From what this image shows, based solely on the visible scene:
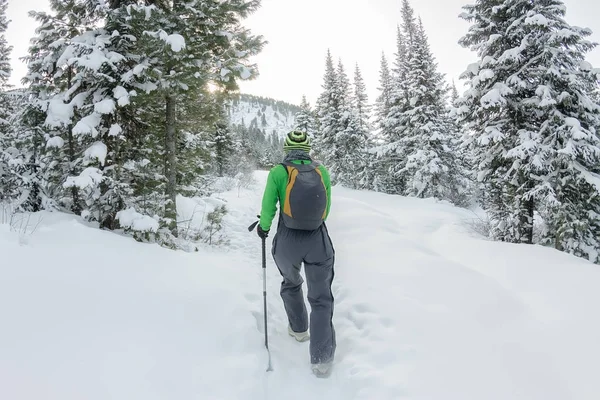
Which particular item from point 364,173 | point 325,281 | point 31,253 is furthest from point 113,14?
point 364,173

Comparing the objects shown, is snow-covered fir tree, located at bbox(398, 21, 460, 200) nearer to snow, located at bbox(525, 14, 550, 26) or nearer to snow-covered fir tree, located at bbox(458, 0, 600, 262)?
snow-covered fir tree, located at bbox(458, 0, 600, 262)

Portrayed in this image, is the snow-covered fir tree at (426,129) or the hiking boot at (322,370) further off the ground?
the snow-covered fir tree at (426,129)

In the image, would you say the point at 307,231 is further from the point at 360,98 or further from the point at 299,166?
the point at 360,98

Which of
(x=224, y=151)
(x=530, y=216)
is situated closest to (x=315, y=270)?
(x=530, y=216)

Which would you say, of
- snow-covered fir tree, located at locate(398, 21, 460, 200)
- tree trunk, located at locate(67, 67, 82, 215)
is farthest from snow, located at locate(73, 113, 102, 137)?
snow-covered fir tree, located at locate(398, 21, 460, 200)

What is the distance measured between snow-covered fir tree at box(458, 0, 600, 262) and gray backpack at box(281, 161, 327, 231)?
9.55m

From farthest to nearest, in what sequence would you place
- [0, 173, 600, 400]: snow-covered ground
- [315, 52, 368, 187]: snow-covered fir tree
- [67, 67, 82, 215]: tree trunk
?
[315, 52, 368, 187]: snow-covered fir tree → [67, 67, 82, 215]: tree trunk → [0, 173, 600, 400]: snow-covered ground

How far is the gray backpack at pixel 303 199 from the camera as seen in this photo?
346 centimetres

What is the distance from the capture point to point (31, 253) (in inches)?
143

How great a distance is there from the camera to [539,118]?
1124cm

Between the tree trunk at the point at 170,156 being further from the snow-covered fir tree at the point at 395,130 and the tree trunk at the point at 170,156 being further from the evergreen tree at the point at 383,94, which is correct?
the evergreen tree at the point at 383,94

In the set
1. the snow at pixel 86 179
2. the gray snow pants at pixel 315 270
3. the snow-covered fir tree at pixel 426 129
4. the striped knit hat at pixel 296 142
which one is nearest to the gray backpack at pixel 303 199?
the gray snow pants at pixel 315 270

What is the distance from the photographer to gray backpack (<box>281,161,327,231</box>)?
3459mm

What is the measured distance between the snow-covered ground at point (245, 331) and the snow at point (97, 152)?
129 cm
